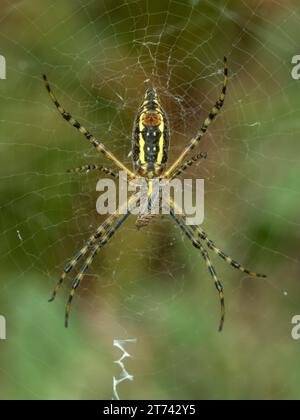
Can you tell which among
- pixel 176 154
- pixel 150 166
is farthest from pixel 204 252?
pixel 176 154

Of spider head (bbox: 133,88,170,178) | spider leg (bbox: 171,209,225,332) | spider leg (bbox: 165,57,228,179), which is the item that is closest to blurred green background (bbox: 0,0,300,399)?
spider leg (bbox: 171,209,225,332)

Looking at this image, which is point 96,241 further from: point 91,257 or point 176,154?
point 176,154

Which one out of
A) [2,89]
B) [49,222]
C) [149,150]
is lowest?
[49,222]

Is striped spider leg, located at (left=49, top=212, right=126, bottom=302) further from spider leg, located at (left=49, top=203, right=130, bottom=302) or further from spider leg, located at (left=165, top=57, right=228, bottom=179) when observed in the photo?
spider leg, located at (left=165, top=57, right=228, bottom=179)

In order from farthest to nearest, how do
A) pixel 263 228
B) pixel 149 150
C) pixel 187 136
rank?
pixel 187 136
pixel 263 228
pixel 149 150

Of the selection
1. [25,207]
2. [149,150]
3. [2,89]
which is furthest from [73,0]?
[25,207]

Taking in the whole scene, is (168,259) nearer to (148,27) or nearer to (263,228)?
(263,228)

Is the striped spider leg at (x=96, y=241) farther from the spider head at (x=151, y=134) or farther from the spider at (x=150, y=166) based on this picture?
the spider head at (x=151, y=134)
